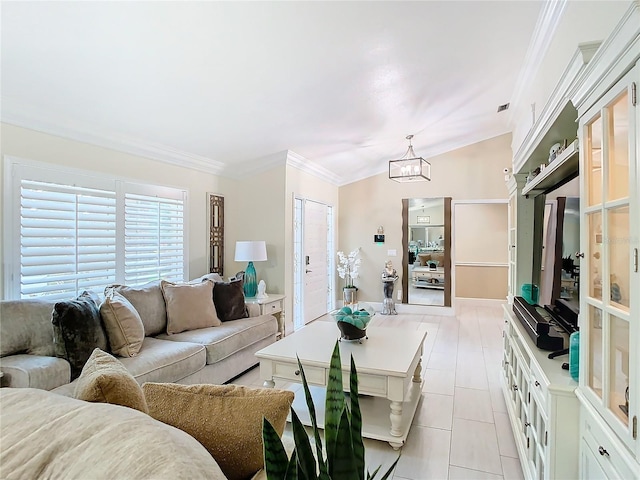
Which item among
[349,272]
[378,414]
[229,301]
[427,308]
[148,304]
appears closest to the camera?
[378,414]

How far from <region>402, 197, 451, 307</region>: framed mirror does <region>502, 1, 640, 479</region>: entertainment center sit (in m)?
4.30

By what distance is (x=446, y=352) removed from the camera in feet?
14.1

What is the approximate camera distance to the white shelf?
5.80 ft

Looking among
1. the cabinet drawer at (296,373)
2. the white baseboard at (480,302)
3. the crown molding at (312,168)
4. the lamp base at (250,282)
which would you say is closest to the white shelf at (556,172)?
the cabinet drawer at (296,373)

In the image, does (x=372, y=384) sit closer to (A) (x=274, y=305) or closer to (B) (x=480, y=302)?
(A) (x=274, y=305)

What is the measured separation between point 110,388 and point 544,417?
1.72m

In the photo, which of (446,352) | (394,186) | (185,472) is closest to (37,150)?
(185,472)

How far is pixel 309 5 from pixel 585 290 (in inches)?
85.5

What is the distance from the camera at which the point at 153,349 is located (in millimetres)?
2789

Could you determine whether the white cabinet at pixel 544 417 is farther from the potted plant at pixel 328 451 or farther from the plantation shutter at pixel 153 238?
the plantation shutter at pixel 153 238

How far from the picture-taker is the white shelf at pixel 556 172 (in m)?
1.77

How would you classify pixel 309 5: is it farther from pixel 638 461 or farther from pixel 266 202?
pixel 266 202

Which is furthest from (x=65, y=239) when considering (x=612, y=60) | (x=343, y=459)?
(x=612, y=60)

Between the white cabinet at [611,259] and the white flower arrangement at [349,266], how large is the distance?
538 cm
